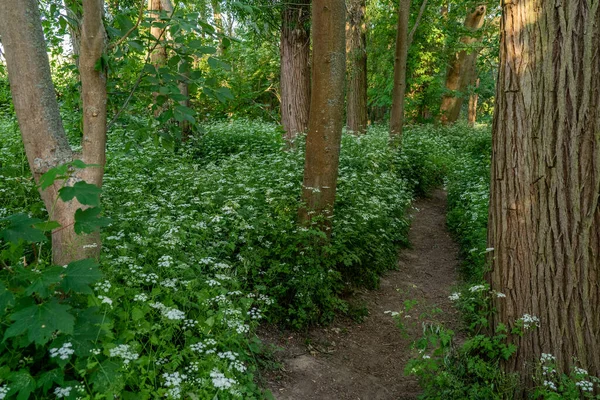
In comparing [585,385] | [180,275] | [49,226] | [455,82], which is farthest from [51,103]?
[455,82]

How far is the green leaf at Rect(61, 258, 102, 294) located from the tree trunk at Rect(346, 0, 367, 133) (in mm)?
10436

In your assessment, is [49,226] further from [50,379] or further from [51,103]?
[51,103]

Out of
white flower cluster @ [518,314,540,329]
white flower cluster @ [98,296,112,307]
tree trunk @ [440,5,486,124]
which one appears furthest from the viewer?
tree trunk @ [440,5,486,124]

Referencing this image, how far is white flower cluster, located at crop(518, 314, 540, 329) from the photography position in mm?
3267

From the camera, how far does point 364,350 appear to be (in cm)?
452

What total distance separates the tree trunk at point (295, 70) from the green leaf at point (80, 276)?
25.5 ft

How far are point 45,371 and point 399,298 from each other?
4.26 m

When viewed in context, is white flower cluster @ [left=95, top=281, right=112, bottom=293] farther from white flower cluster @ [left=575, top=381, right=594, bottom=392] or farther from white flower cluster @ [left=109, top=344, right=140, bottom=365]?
white flower cluster @ [left=575, top=381, right=594, bottom=392]

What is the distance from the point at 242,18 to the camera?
9.32 m

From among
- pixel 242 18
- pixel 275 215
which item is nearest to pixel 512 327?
pixel 275 215

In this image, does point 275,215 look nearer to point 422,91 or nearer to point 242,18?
point 242,18

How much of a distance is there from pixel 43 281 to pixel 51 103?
1392mm

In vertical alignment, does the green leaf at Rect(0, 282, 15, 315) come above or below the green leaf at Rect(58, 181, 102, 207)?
below

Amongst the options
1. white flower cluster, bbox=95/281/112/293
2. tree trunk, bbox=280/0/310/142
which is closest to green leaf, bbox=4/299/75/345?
white flower cluster, bbox=95/281/112/293
